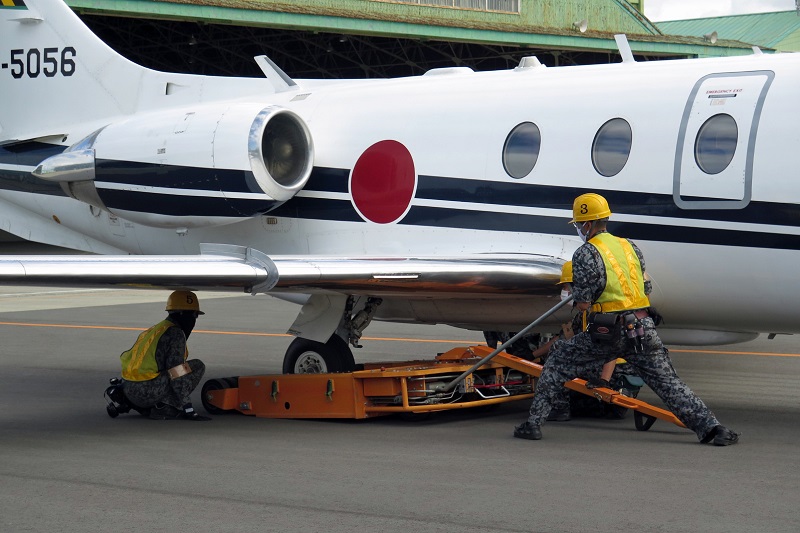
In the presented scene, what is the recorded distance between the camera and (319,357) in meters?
11.9

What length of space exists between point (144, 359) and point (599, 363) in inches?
162

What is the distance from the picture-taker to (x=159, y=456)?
9312 millimetres

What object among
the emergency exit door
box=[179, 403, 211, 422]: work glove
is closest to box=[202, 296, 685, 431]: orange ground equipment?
box=[179, 403, 211, 422]: work glove

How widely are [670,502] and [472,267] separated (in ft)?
12.1

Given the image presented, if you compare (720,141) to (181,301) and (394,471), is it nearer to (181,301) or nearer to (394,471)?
(394,471)

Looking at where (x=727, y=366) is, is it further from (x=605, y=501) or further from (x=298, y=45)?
(x=298, y=45)

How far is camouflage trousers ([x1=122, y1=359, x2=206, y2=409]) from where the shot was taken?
11.1 meters

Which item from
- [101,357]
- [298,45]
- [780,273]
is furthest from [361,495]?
[298,45]

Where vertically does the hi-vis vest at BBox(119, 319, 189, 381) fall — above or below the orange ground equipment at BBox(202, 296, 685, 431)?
above

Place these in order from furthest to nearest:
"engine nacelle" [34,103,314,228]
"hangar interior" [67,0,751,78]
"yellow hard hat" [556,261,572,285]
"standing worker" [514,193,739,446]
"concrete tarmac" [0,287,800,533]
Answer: "hangar interior" [67,0,751,78]
"engine nacelle" [34,103,314,228]
"yellow hard hat" [556,261,572,285]
"standing worker" [514,193,739,446]
"concrete tarmac" [0,287,800,533]

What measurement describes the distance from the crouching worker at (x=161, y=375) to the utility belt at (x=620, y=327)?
12.6ft

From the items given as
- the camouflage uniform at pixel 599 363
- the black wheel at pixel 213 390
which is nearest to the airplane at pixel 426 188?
the black wheel at pixel 213 390

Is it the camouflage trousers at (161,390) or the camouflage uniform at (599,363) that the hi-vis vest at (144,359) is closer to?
the camouflage trousers at (161,390)

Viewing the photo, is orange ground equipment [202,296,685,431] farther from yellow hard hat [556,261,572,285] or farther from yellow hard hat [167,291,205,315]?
yellow hard hat [167,291,205,315]
